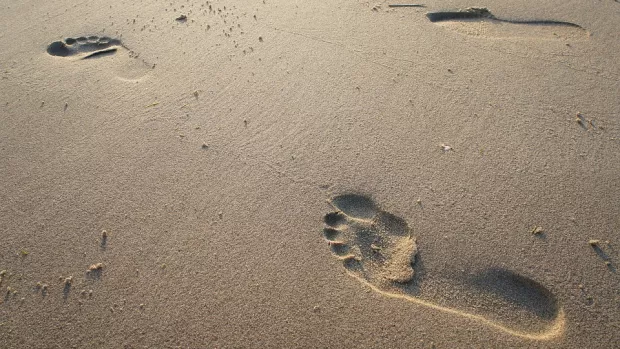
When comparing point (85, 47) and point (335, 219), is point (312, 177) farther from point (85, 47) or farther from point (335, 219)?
point (85, 47)

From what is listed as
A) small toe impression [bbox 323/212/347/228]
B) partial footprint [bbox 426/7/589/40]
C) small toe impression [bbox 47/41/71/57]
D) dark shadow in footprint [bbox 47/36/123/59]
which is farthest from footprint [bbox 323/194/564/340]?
small toe impression [bbox 47/41/71/57]

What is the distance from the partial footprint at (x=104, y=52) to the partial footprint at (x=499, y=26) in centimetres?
190

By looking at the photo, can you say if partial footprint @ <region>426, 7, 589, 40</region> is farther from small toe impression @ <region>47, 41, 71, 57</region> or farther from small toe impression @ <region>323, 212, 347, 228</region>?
small toe impression @ <region>47, 41, 71, 57</region>

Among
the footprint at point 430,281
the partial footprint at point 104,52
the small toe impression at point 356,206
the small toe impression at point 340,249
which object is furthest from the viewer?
the partial footprint at point 104,52

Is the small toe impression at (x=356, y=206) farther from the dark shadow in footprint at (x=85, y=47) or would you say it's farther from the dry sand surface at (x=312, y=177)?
the dark shadow in footprint at (x=85, y=47)

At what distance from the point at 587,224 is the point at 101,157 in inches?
83.4

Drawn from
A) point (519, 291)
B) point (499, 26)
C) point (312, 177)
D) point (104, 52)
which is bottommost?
point (519, 291)

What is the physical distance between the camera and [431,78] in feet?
7.40

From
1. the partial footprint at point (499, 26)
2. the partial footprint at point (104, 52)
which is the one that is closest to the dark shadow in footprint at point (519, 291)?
the partial footprint at point (499, 26)

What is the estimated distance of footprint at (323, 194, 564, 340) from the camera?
1370 mm

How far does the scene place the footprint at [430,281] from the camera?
4.50 feet

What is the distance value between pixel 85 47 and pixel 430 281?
2.43 metres

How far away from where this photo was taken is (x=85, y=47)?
251cm

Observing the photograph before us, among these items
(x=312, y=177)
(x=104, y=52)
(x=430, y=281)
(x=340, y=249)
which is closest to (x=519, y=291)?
(x=430, y=281)
